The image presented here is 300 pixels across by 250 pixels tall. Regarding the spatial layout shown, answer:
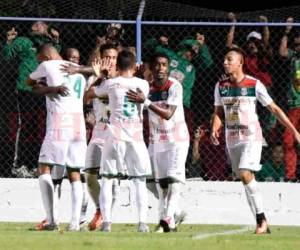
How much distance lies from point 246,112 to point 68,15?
4.52 metres

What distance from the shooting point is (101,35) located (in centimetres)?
1717

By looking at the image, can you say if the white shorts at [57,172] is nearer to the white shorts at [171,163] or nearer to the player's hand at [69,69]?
the white shorts at [171,163]

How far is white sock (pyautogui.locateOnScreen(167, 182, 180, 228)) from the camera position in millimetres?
13773

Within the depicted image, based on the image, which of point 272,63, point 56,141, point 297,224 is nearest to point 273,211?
point 297,224

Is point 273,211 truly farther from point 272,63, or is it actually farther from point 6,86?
point 6,86

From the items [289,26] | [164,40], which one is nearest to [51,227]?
[164,40]

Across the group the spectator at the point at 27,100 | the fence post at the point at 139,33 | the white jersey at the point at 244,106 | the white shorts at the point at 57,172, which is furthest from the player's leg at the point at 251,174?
the spectator at the point at 27,100

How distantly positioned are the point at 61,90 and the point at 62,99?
0.57 ft

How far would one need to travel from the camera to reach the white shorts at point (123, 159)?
525 inches

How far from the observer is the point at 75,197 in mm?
13797

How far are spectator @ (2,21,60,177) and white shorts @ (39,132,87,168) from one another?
3021mm

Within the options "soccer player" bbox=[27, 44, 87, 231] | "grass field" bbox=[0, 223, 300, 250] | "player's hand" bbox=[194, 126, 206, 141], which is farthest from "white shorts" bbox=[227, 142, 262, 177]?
"player's hand" bbox=[194, 126, 206, 141]

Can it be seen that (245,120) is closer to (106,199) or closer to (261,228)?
(261,228)

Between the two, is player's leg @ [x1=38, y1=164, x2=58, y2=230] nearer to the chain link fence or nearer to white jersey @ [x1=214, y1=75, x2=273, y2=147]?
white jersey @ [x1=214, y1=75, x2=273, y2=147]
